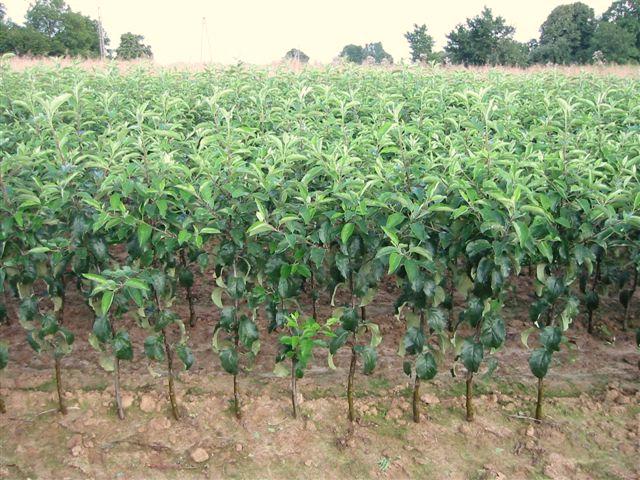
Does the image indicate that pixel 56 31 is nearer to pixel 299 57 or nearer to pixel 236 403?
pixel 299 57

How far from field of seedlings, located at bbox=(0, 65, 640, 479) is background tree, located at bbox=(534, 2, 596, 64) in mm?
38003

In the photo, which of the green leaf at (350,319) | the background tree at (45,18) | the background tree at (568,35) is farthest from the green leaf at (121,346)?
the background tree at (45,18)

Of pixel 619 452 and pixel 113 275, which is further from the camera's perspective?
pixel 619 452

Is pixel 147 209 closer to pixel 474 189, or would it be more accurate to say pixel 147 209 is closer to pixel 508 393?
pixel 474 189

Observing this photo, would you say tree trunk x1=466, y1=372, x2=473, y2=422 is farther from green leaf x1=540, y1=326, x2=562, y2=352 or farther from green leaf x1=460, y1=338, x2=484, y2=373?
green leaf x1=540, y1=326, x2=562, y2=352

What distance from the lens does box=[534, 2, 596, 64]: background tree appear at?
3769 cm

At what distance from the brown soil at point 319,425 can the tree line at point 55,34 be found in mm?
34768

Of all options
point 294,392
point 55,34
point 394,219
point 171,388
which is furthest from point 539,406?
point 55,34

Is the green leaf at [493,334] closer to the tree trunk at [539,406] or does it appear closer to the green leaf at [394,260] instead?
the tree trunk at [539,406]

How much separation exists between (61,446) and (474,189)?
2405mm

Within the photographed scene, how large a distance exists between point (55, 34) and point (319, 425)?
4917cm

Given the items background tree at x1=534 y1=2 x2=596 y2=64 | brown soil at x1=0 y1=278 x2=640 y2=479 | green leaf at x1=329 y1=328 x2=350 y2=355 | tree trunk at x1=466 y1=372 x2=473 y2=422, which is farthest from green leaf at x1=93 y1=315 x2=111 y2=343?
background tree at x1=534 y1=2 x2=596 y2=64

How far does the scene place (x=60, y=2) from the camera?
49.0 m

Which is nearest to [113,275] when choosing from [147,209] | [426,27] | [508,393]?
[147,209]
